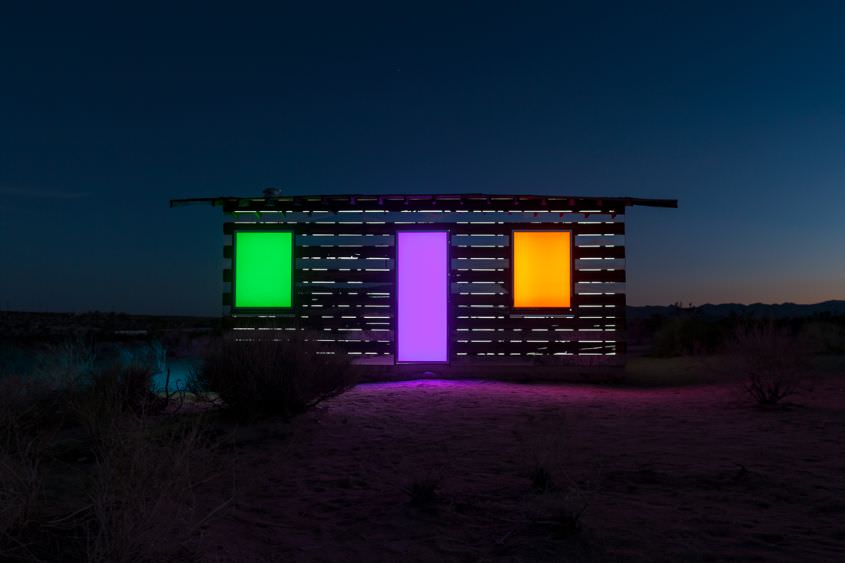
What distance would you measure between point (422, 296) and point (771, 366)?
5.72 metres

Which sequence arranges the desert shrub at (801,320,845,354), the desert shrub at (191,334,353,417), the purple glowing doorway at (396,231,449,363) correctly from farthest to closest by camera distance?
the desert shrub at (801,320,845,354) → the purple glowing doorway at (396,231,449,363) → the desert shrub at (191,334,353,417)

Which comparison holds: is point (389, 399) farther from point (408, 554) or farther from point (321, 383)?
point (408, 554)

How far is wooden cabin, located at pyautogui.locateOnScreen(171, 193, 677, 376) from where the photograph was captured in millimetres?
11781

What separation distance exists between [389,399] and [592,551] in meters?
5.71

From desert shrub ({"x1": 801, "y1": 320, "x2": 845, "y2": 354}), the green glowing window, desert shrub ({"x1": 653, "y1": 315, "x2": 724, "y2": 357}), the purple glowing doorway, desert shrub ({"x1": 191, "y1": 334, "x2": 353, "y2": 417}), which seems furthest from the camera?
desert shrub ({"x1": 653, "y1": 315, "x2": 724, "y2": 357})

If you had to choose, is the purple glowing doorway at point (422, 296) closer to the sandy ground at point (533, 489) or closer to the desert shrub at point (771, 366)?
the sandy ground at point (533, 489)

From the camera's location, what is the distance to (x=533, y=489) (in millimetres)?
4422

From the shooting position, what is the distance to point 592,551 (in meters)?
3.30

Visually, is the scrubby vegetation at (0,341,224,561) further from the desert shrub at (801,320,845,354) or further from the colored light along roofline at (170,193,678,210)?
the desert shrub at (801,320,845,354)

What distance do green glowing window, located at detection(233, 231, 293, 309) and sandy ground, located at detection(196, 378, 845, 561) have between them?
4557 millimetres

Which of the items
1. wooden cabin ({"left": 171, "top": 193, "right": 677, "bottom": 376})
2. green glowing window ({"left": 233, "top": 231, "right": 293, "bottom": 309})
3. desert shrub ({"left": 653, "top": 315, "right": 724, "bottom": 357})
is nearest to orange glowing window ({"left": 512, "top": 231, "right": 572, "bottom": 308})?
wooden cabin ({"left": 171, "top": 193, "right": 677, "bottom": 376})

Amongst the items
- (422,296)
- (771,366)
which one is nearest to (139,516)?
(771,366)

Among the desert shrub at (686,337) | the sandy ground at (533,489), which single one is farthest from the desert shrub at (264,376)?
the desert shrub at (686,337)

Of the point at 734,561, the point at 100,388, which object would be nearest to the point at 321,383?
the point at 100,388
